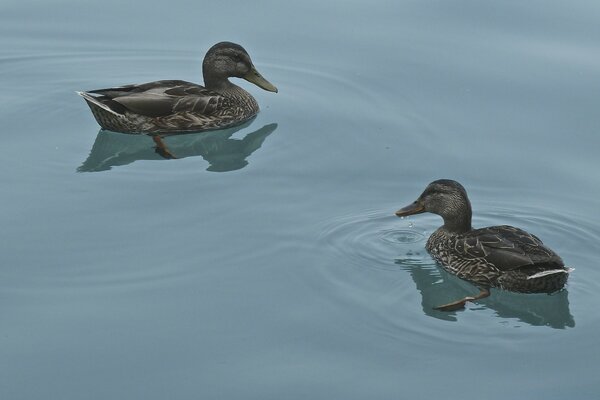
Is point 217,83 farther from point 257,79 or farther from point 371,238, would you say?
point 371,238

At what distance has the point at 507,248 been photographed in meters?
8.69

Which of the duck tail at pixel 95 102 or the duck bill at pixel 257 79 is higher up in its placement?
the duck bill at pixel 257 79

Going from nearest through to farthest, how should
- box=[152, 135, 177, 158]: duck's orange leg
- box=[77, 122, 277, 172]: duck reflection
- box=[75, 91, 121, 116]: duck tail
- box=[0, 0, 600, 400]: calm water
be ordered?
box=[0, 0, 600, 400]: calm water < box=[77, 122, 277, 172]: duck reflection < box=[152, 135, 177, 158]: duck's orange leg < box=[75, 91, 121, 116]: duck tail

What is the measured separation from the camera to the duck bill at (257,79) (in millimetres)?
12238

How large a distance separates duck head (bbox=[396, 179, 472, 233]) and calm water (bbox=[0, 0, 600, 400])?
28 cm

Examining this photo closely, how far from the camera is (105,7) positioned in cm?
1420

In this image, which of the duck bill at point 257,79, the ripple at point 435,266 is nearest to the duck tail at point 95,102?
the duck bill at point 257,79

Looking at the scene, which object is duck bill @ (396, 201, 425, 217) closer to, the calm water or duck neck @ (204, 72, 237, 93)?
the calm water

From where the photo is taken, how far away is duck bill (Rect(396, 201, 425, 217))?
9297 mm

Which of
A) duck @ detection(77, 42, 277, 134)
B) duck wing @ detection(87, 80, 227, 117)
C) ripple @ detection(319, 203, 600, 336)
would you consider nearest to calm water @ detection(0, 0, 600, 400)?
ripple @ detection(319, 203, 600, 336)

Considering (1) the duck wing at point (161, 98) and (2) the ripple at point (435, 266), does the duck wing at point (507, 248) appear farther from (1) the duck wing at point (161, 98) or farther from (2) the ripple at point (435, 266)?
(1) the duck wing at point (161, 98)

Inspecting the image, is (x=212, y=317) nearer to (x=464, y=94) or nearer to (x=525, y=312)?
(x=525, y=312)

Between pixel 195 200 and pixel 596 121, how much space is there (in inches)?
162

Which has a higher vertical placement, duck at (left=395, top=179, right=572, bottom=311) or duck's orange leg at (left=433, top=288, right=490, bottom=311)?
duck at (left=395, top=179, right=572, bottom=311)
